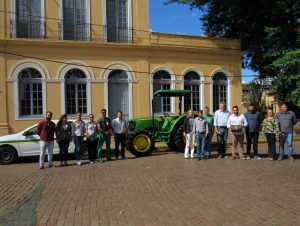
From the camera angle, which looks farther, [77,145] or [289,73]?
[289,73]

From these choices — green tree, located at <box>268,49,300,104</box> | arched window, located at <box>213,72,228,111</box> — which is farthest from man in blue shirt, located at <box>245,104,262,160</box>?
arched window, located at <box>213,72,228,111</box>

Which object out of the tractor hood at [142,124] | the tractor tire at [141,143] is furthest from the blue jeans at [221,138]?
the tractor hood at [142,124]

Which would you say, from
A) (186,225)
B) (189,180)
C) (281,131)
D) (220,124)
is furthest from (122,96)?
(186,225)

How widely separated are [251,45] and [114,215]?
20023 millimetres

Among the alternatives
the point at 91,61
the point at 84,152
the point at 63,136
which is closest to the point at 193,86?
the point at 91,61

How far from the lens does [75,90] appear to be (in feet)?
64.5

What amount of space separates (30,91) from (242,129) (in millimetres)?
10784

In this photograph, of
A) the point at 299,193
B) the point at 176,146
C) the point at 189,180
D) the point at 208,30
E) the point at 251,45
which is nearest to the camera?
the point at 299,193

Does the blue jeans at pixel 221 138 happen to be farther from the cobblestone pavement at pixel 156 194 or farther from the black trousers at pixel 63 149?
the black trousers at pixel 63 149

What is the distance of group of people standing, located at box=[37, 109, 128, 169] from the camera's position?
39.3ft

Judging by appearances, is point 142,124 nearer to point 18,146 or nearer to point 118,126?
point 118,126

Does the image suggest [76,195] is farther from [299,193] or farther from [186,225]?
[299,193]

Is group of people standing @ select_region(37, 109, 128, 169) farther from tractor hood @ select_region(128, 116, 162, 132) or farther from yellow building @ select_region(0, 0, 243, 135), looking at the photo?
yellow building @ select_region(0, 0, 243, 135)

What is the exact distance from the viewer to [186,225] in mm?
5668
